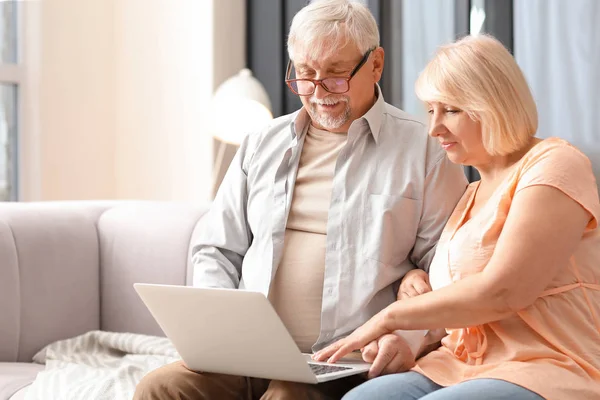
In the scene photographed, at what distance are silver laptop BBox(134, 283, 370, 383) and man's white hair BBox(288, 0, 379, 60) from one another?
2.15 feet

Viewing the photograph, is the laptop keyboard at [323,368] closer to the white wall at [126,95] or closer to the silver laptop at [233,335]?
the silver laptop at [233,335]

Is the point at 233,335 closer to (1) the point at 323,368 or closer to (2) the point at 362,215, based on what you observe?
(1) the point at 323,368

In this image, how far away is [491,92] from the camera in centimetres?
167

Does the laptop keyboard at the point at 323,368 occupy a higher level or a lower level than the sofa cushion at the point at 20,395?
higher

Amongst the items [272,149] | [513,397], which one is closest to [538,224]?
[513,397]

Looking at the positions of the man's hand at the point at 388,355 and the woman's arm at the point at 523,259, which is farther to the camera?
the man's hand at the point at 388,355

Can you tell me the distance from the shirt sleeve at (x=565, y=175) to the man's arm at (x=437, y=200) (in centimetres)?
36

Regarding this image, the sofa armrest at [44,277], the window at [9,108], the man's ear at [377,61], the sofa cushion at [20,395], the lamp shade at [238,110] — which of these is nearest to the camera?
the man's ear at [377,61]

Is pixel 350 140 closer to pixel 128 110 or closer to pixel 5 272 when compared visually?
pixel 5 272

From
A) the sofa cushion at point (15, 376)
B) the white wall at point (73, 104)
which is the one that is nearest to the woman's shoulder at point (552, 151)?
the sofa cushion at point (15, 376)

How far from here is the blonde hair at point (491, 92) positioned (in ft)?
5.47

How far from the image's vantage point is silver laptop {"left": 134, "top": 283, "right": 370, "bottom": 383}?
155 cm

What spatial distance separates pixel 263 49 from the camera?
15.3 ft

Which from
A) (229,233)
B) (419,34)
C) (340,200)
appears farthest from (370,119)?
(419,34)
